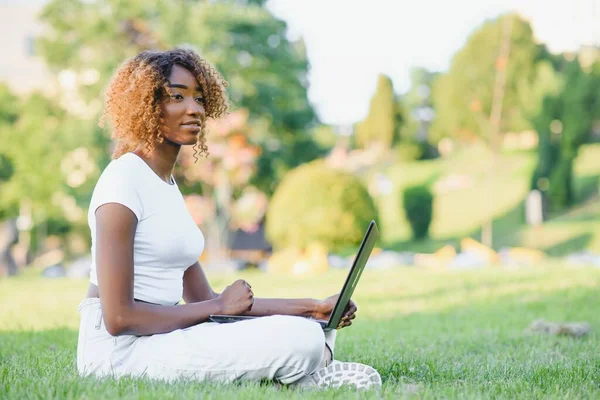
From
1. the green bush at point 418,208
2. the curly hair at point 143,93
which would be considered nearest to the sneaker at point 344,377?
the curly hair at point 143,93

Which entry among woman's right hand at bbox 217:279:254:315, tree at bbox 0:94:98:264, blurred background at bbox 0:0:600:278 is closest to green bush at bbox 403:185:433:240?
blurred background at bbox 0:0:600:278

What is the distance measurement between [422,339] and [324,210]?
8.85 m

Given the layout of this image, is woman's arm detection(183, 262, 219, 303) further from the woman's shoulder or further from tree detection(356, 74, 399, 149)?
tree detection(356, 74, 399, 149)

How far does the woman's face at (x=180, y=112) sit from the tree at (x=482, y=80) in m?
25.2

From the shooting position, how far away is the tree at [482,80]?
2867cm

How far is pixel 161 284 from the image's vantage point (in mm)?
2994

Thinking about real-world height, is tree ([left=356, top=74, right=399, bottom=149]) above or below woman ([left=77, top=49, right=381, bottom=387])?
above

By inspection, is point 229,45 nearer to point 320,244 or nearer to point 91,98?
point 91,98

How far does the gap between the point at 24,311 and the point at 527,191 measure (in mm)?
20030

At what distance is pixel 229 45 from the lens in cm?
1822

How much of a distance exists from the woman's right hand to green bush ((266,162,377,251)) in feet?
36.5

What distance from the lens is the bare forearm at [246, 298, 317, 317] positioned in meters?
3.36

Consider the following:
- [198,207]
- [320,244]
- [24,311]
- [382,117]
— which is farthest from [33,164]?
[382,117]

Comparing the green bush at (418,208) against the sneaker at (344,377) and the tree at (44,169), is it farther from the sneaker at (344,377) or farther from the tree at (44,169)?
the sneaker at (344,377)
